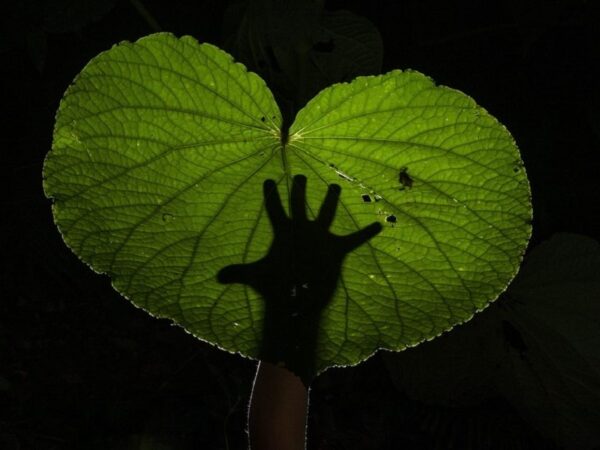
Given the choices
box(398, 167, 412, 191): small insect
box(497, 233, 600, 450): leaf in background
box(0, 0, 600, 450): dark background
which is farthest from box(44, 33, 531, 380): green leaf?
box(497, 233, 600, 450): leaf in background

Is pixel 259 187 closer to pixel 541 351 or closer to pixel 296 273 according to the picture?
pixel 296 273

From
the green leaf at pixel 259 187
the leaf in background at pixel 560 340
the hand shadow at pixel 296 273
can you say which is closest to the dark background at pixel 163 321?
the leaf in background at pixel 560 340

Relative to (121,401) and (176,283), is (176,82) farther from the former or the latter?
(121,401)

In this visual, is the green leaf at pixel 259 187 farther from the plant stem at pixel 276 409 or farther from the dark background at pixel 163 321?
the dark background at pixel 163 321

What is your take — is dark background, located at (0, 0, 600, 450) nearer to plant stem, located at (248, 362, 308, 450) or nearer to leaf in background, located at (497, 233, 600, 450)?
leaf in background, located at (497, 233, 600, 450)

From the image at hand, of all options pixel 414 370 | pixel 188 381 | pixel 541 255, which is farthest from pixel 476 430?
pixel 188 381

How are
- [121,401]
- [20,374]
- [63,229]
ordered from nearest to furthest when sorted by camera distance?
[63,229]
[121,401]
[20,374]
